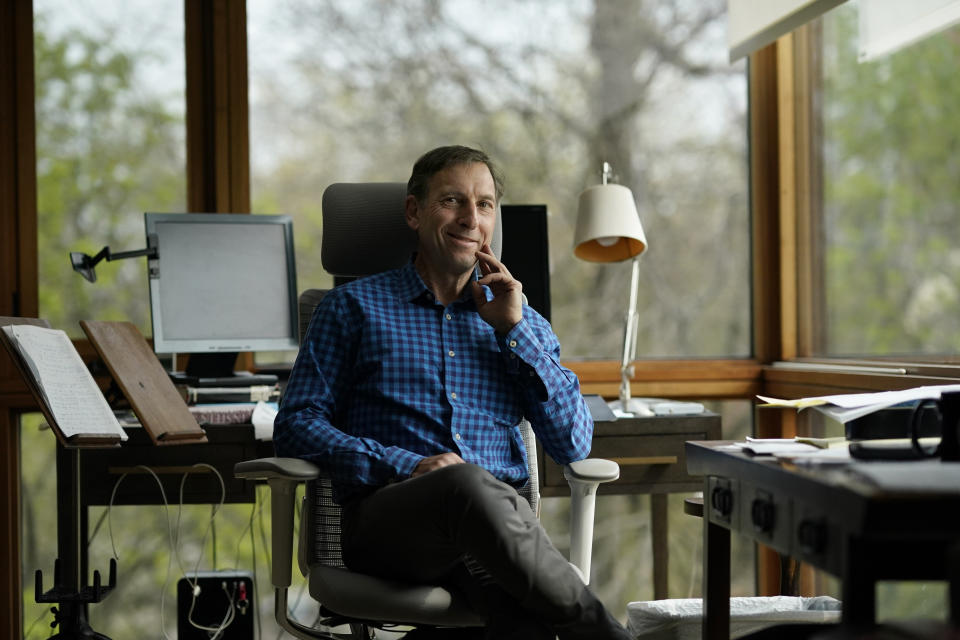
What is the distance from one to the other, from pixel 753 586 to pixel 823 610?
1.28 m

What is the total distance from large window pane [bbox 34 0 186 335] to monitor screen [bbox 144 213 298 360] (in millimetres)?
388

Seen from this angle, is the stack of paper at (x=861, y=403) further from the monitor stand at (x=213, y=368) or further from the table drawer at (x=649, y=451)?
the monitor stand at (x=213, y=368)

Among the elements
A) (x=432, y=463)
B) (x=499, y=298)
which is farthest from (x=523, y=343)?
(x=432, y=463)

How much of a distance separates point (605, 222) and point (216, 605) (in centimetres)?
151

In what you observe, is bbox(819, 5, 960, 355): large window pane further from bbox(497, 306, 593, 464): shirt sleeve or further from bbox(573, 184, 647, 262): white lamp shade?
bbox(497, 306, 593, 464): shirt sleeve

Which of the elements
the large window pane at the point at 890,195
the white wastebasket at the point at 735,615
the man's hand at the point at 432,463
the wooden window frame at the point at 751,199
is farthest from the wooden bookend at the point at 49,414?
the large window pane at the point at 890,195

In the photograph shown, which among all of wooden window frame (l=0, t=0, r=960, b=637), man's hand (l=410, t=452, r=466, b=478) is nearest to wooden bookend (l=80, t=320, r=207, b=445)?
wooden window frame (l=0, t=0, r=960, b=637)

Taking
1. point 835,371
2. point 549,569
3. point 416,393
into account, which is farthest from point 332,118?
point 549,569

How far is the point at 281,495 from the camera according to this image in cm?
182

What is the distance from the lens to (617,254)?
9.21 ft

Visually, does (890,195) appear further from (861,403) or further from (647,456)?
(861,403)

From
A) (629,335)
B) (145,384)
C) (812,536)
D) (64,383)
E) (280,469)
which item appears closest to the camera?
(812,536)

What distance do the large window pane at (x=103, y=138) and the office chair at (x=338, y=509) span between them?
1.13 meters

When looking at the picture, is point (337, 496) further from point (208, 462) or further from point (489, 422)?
point (208, 462)
